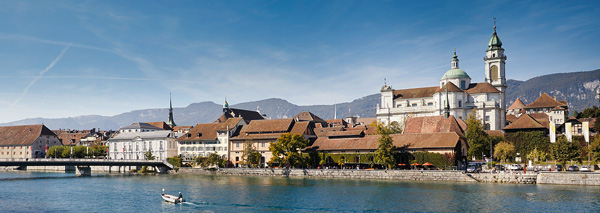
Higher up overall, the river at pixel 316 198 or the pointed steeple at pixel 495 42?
the pointed steeple at pixel 495 42

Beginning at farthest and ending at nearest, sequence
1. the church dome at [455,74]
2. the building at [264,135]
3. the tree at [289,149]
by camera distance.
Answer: the church dome at [455,74]
the building at [264,135]
the tree at [289,149]

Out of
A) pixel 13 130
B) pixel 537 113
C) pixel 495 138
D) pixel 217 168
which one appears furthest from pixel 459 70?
pixel 13 130

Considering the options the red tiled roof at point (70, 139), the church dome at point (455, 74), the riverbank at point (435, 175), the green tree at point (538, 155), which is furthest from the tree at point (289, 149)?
the red tiled roof at point (70, 139)

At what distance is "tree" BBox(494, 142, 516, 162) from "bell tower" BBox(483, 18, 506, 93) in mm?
60530

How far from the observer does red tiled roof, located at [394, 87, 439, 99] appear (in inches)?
5359

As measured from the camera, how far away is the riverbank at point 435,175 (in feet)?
206

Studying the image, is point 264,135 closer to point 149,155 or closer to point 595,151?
point 149,155

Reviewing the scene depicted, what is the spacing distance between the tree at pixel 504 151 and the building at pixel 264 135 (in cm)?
3331

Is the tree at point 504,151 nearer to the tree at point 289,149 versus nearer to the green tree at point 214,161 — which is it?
the tree at point 289,149

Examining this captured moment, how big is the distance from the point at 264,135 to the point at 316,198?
49524 millimetres

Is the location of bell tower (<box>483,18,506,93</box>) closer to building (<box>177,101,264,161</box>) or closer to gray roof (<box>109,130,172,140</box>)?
building (<box>177,101,264,161</box>)

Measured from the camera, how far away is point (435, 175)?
72375 mm

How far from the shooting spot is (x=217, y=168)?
96375 millimetres

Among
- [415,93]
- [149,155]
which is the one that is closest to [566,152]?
[415,93]
